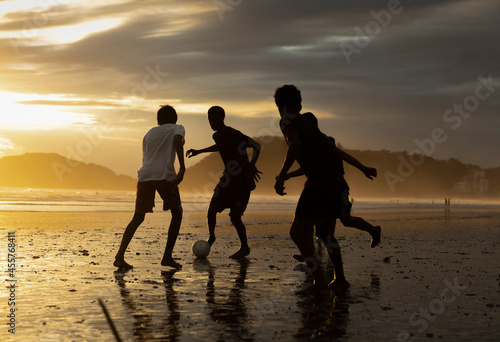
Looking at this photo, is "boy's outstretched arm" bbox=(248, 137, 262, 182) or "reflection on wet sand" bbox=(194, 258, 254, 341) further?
"boy's outstretched arm" bbox=(248, 137, 262, 182)

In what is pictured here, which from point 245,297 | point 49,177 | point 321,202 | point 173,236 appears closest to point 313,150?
point 321,202

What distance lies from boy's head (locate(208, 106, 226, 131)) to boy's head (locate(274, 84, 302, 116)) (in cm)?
347

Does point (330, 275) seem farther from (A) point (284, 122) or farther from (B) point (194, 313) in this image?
(B) point (194, 313)

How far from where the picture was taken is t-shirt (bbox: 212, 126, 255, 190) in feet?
34.6

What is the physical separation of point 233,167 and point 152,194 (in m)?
1.86

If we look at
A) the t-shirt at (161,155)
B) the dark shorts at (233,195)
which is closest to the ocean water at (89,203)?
the dark shorts at (233,195)

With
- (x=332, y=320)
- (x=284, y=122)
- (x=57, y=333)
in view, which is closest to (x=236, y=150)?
(x=284, y=122)

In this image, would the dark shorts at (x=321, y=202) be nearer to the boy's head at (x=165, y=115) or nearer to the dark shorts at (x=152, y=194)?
the dark shorts at (x=152, y=194)

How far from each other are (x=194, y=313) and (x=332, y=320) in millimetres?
1248

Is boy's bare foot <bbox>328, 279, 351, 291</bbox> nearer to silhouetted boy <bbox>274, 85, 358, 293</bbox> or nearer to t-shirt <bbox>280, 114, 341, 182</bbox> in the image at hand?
silhouetted boy <bbox>274, 85, 358, 293</bbox>

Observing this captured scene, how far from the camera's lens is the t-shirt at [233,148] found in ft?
34.6

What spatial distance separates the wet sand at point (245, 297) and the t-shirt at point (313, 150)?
1.33m

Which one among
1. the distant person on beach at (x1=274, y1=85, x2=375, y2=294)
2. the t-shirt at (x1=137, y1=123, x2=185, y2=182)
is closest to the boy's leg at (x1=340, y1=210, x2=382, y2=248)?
the distant person on beach at (x1=274, y1=85, x2=375, y2=294)

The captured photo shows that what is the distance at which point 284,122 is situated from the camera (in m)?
7.01
